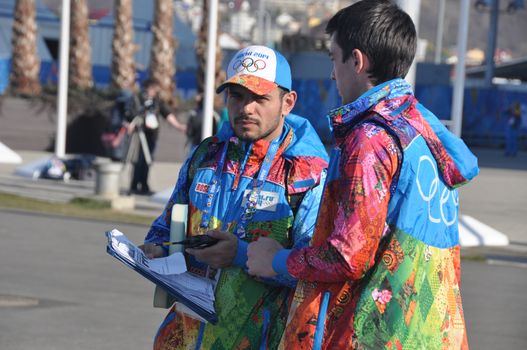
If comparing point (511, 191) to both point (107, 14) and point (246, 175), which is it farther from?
point (107, 14)

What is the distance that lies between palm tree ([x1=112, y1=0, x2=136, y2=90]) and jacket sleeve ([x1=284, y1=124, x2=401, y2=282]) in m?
25.0

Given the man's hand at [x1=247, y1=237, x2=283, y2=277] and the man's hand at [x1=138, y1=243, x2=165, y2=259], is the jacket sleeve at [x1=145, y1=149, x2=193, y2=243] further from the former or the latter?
the man's hand at [x1=247, y1=237, x2=283, y2=277]

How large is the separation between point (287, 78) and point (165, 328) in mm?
1003

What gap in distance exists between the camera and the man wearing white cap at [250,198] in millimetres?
4023

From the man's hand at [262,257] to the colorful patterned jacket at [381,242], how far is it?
0.17 meters

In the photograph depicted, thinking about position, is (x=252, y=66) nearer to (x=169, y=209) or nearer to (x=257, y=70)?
(x=257, y=70)

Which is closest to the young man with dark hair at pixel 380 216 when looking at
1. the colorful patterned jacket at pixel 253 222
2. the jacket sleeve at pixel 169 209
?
the colorful patterned jacket at pixel 253 222

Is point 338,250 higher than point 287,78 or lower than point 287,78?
lower

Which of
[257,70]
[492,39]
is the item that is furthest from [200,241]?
[492,39]

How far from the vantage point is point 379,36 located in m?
3.23

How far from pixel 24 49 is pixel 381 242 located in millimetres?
25472

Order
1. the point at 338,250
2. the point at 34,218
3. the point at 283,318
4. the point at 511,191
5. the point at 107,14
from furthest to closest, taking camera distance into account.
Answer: the point at 107,14 → the point at 511,191 → the point at 34,218 → the point at 283,318 → the point at 338,250

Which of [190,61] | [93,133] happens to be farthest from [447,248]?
[190,61]

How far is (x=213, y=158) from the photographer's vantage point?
164 inches
